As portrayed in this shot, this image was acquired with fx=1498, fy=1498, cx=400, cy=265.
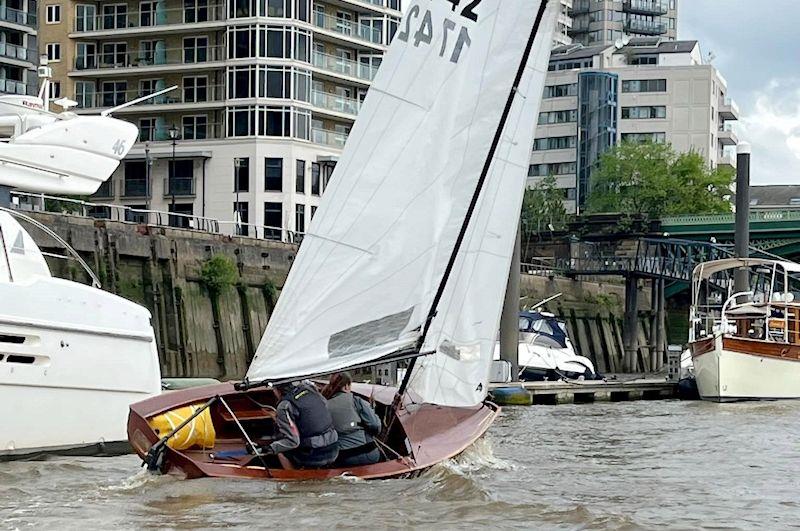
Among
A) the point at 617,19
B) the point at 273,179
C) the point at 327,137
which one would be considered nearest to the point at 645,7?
the point at 617,19

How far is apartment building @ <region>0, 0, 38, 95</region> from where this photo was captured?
76250 mm

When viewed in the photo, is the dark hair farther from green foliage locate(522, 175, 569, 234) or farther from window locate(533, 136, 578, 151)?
window locate(533, 136, 578, 151)

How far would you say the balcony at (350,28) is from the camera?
8238 centimetres

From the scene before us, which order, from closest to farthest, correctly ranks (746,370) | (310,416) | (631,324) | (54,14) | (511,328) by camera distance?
(310,416) → (511,328) → (746,370) → (631,324) → (54,14)

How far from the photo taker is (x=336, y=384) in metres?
17.9

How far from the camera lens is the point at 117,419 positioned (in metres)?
20.6

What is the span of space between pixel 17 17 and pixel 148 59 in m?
7.86

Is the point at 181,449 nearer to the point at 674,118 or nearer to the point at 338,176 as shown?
the point at 338,176

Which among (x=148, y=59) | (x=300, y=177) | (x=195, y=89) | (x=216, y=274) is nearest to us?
(x=216, y=274)

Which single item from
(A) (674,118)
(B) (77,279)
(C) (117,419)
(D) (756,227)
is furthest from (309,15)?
(C) (117,419)

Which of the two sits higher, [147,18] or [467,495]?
[147,18]

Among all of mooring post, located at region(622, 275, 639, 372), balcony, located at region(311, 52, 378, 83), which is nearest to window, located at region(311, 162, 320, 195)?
balcony, located at region(311, 52, 378, 83)

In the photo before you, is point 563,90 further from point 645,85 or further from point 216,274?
point 216,274

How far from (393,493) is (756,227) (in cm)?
6960
